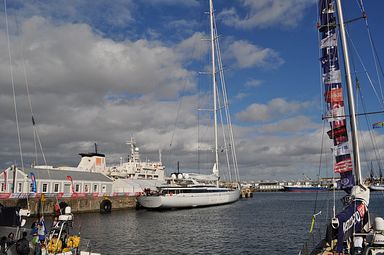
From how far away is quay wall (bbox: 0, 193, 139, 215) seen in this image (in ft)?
193

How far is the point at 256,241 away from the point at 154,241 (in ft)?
34.5

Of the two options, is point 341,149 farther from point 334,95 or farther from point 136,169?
point 136,169

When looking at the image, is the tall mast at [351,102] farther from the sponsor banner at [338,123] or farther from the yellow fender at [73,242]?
the yellow fender at [73,242]

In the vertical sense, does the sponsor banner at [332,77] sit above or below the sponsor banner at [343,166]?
above

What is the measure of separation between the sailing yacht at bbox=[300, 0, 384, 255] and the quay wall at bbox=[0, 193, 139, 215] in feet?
148

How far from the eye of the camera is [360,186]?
20.5 meters

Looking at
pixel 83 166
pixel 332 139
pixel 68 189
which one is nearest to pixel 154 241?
pixel 332 139

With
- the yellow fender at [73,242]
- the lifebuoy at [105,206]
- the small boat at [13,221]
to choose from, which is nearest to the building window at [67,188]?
the lifebuoy at [105,206]

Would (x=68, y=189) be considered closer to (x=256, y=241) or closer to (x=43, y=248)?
(x=256, y=241)

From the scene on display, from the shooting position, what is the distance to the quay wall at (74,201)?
58.9 metres

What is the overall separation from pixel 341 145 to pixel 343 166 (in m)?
1.31

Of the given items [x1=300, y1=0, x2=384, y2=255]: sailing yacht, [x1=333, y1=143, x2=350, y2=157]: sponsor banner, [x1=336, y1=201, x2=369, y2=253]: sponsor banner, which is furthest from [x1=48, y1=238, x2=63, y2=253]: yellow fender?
[x1=333, y1=143, x2=350, y2=157]: sponsor banner

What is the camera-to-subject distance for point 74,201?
69.3m

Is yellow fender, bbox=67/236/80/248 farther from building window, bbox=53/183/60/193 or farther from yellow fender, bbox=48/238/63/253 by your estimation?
building window, bbox=53/183/60/193
